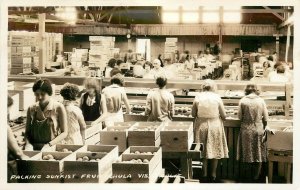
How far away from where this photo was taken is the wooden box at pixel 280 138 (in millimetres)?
4141

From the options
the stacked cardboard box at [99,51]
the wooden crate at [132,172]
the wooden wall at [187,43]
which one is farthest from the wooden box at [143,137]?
the wooden wall at [187,43]

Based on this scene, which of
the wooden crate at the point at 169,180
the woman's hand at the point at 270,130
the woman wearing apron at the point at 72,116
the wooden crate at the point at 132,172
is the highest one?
the woman wearing apron at the point at 72,116

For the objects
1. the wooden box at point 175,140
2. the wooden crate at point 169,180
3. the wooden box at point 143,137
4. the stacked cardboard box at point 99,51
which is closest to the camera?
the wooden crate at point 169,180

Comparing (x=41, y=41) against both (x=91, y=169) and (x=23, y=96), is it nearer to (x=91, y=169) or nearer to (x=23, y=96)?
(x=23, y=96)

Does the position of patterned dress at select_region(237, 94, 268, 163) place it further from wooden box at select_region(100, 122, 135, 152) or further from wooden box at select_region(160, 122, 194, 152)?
wooden box at select_region(100, 122, 135, 152)

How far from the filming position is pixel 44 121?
11.0 feet

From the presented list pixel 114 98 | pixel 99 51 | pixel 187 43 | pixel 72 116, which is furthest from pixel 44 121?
pixel 187 43

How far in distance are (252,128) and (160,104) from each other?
0.98 metres

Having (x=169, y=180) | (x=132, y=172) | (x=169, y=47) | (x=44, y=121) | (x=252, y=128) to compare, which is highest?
(x=169, y=47)

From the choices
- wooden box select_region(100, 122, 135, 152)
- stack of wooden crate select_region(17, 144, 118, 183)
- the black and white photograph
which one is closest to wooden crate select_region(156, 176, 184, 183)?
the black and white photograph

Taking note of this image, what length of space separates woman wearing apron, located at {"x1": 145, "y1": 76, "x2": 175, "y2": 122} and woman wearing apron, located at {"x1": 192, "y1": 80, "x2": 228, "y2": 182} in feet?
0.87

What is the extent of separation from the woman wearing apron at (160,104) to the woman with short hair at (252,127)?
29.1 inches

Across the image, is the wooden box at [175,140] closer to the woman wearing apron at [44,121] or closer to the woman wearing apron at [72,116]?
the woman wearing apron at [72,116]
